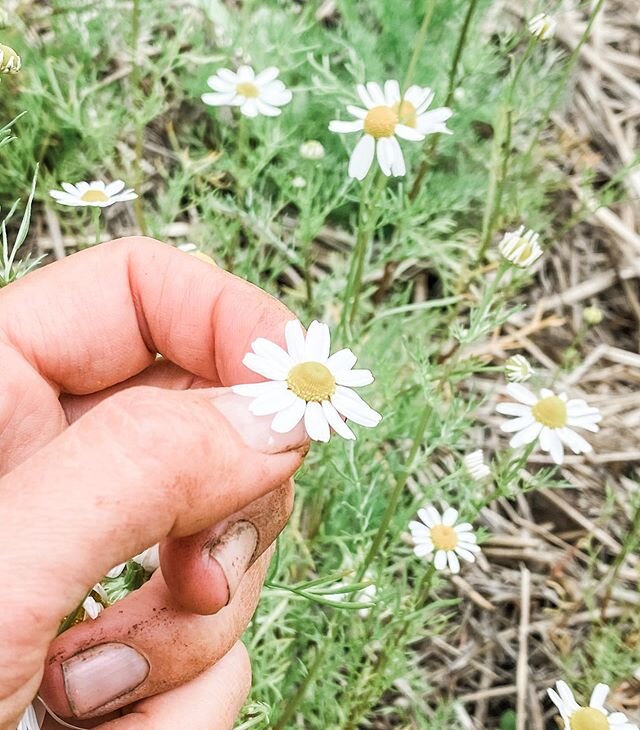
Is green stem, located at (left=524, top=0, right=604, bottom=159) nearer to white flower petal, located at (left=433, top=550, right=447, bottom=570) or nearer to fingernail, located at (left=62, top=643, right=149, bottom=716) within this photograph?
white flower petal, located at (left=433, top=550, right=447, bottom=570)

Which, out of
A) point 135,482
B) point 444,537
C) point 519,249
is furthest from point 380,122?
point 135,482

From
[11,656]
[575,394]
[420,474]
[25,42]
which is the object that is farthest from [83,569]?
[25,42]

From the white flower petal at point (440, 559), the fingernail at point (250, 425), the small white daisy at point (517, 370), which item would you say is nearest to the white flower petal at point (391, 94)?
the small white daisy at point (517, 370)

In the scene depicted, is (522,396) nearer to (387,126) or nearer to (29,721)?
(387,126)

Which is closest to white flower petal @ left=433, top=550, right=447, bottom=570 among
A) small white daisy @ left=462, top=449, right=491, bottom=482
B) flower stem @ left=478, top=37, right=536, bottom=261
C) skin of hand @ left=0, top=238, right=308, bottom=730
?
small white daisy @ left=462, top=449, right=491, bottom=482

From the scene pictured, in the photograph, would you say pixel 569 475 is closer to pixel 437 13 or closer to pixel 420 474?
pixel 420 474

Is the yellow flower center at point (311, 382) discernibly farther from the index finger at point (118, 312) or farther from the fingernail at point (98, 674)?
the fingernail at point (98, 674)
